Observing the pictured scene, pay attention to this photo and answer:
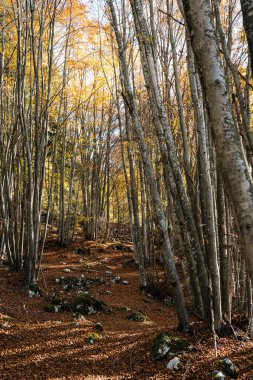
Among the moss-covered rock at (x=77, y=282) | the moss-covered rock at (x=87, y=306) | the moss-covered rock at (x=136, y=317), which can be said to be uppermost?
the moss-covered rock at (x=77, y=282)

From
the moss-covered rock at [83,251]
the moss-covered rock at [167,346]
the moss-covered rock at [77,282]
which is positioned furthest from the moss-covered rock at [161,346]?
the moss-covered rock at [83,251]

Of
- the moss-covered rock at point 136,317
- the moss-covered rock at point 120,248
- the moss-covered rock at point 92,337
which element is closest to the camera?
the moss-covered rock at point 92,337

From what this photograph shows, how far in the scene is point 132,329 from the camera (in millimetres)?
4848

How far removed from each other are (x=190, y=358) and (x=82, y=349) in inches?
47.1

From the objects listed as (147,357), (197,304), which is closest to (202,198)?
(197,304)

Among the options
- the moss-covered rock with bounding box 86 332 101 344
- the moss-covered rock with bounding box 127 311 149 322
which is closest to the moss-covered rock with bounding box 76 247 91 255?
the moss-covered rock with bounding box 127 311 149 322

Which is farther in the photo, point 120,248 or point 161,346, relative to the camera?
point 120,248

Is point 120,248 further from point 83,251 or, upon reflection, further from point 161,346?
point 161,346

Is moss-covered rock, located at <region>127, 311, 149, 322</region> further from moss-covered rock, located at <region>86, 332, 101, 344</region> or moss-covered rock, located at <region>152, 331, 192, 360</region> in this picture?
moss-covered rock, located at <region>152, 331, 192, 360</region>

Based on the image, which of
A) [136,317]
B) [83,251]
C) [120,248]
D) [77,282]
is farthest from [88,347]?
[120,248]

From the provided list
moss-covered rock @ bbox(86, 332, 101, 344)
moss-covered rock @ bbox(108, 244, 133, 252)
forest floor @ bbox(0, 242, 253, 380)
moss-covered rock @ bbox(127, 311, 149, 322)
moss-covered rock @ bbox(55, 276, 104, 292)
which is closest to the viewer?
forest floor @ bbox(0, 242, 253, 380)

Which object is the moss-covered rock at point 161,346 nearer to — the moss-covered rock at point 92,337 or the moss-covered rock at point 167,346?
the moss-covered rock at point 167,346

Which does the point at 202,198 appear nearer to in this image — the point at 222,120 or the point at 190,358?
the point at 190,358

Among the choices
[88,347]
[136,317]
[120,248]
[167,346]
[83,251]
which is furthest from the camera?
[120,248]
